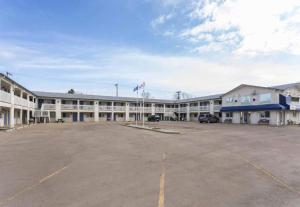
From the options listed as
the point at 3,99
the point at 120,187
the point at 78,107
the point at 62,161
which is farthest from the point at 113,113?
the point at 120,187

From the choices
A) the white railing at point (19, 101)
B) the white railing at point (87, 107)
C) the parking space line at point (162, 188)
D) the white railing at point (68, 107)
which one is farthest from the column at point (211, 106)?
the parking space line at point (162, 188)

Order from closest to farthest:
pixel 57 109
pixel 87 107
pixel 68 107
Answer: pixel 57 109, pixel 68 107, pixel 87 107

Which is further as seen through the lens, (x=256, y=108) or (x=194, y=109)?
(x=194, y=109)

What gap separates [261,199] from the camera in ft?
16.6

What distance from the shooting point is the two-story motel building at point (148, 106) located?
3446 centimetres

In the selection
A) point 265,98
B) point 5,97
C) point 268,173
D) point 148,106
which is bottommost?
point 268,173

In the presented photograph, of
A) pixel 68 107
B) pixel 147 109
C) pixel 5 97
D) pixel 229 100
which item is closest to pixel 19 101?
pixel 5 97

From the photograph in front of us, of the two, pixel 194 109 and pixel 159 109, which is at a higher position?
pixel 159 109

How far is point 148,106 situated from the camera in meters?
64.3

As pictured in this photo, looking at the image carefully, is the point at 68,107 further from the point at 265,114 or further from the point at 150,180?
the point at 150,180

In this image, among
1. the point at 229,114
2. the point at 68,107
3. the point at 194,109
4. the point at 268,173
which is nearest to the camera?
→ the point at 268,173

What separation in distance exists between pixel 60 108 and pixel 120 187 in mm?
48016

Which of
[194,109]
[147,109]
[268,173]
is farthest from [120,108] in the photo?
[268,173]

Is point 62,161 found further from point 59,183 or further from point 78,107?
point 78,107
